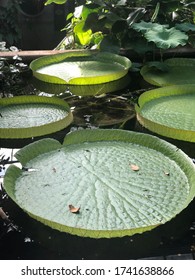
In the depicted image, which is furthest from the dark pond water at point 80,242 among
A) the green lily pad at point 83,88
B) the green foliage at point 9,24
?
the green foliage at point 9,24

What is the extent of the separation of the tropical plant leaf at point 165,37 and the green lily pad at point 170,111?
32 cm

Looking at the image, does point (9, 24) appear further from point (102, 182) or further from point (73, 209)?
point (73, 209)

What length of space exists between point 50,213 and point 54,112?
0.80m

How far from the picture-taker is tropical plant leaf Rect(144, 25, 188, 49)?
240cm

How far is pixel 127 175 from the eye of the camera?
1.49 meters

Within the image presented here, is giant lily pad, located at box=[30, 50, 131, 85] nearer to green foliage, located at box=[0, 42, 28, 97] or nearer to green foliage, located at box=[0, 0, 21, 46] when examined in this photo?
green foliage, located at box=[0, 42, 28, 97]

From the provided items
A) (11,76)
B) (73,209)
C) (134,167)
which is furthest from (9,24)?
(73,209)

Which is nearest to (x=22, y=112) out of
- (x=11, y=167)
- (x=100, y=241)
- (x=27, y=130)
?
(x=27, y=130)

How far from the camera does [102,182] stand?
4.74 ft

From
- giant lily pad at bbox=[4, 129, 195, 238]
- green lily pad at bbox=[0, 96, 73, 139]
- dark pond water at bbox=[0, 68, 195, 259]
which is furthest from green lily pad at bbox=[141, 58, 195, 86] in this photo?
dark pond water at bbox=[0, 68, 195, 259]

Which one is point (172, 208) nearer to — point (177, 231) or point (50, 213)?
point (177, 231)

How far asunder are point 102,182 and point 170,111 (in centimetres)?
73

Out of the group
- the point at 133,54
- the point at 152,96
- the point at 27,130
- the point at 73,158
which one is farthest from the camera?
the point at 133,54

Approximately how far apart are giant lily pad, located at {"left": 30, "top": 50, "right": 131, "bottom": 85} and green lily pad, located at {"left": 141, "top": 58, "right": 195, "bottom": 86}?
0.49 ft
